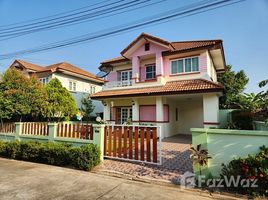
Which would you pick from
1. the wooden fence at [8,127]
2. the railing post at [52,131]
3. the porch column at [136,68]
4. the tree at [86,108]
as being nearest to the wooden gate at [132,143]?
the railing post at [52,131]

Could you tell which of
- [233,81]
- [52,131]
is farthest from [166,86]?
[233,81]

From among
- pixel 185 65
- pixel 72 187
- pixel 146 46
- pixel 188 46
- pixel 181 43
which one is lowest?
pixel 72 187

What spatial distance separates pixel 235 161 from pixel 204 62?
33.8 ft

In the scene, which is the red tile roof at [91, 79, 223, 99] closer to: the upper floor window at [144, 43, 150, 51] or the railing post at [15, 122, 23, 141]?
the upper floor window at [144, 43, 150, 51]

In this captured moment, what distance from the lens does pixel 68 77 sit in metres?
21.8

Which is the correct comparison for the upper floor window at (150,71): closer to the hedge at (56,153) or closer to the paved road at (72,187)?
the hedge at (56,153)

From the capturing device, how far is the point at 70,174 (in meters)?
5.94

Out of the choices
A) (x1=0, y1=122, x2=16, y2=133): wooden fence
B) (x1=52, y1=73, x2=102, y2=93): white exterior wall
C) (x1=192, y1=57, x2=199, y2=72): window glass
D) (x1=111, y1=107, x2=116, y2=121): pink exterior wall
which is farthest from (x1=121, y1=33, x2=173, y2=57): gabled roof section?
(x1=0, y1=122, x2=16, y2=133): wooden fence

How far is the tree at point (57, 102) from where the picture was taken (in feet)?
46.5

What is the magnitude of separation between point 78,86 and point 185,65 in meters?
14.7

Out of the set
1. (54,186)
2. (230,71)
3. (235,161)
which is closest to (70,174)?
(54,186)

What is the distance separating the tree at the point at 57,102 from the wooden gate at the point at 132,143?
333 inches

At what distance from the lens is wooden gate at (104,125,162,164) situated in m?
6.50

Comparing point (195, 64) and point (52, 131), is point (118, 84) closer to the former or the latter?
point (195, 64)
